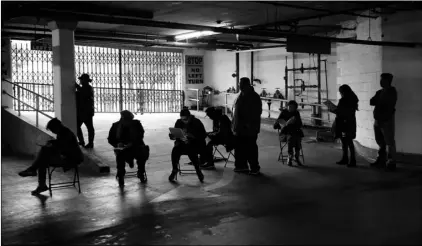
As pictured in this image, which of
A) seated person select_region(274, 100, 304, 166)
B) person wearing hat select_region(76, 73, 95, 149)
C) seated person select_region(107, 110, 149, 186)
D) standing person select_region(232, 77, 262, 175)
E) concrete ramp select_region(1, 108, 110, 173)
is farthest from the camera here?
concrete ramp select_region(1, 108, 110, 173)

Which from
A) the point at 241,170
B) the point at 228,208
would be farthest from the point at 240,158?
the point at 228,208

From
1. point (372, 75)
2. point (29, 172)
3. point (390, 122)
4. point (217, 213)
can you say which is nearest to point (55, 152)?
point (29, 172)

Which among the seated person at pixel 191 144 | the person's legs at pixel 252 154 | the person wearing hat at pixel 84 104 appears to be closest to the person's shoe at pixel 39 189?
the seated person at pixel 191 144

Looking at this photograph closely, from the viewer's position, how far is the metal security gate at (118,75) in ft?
55.7

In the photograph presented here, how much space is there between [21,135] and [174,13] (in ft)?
16.3

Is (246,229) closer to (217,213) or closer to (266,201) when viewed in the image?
(217,213)

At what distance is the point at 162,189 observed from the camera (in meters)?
7.55

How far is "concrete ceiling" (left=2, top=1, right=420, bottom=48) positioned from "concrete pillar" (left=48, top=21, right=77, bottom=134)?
0.42 meters

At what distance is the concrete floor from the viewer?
5.05m

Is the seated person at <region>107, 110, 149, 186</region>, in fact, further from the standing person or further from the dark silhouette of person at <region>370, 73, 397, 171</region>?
the dark silhouette of person at <region>370, 73, 397, 171</region>

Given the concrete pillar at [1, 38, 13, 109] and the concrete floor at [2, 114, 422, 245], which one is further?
the concrete pillar at [1, 38, 13, 109]

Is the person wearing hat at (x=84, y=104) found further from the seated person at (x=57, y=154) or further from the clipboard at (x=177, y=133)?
the clipboard at (x=177, y=133)

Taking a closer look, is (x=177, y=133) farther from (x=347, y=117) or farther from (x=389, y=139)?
(x=389, y=139)

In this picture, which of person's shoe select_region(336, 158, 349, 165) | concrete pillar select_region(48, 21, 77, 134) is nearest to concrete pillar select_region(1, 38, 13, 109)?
concrete pillar select_region(48, 21, 77, 134)
